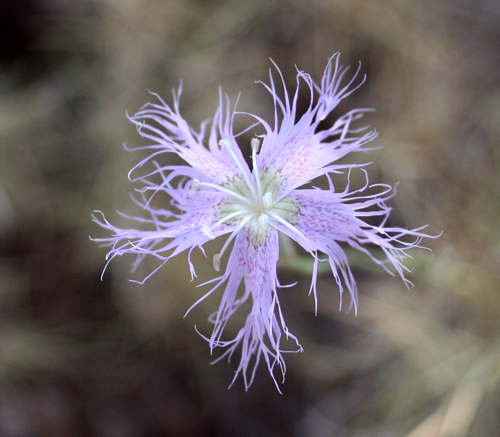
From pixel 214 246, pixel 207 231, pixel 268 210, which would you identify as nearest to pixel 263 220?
pixel 268 210

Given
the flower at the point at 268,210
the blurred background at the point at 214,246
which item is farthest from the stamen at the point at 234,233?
the blurred background at the point at 214,246

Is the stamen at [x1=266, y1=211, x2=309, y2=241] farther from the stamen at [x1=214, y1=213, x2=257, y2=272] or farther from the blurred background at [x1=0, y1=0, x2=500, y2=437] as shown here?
the blurred background at [x1=0, y1=0, x2=500, y2=437]

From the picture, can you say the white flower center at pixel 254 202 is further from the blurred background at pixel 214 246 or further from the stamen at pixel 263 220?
the blurred background at pixel 214 246

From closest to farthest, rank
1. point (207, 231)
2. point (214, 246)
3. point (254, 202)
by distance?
1. point (207, 231)
2. point (254, 202)
3. point (214, 246)

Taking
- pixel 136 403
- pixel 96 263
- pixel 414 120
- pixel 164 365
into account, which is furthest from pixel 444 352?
pixel 96 263

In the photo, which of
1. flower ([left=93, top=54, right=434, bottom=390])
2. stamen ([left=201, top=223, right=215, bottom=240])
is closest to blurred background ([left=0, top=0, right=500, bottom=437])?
flower ([left=93, top=54, right=434, bottom=390])

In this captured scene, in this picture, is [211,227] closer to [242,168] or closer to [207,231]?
[207,231]

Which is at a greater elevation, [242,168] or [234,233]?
[242,168]

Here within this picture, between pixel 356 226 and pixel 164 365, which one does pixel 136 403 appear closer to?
pixel 164 365

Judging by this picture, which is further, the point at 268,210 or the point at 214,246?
the point at 214,246
